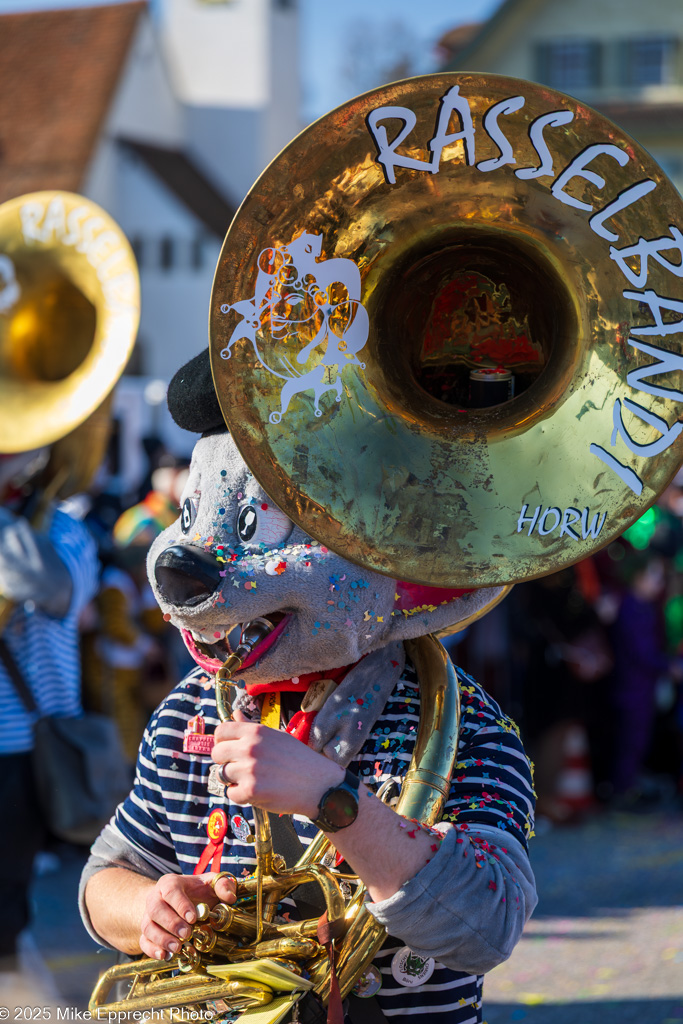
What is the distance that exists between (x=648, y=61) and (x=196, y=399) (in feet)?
74.6

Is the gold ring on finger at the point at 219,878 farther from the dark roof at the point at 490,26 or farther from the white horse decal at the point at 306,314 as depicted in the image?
the dark roof at the point at 490,26

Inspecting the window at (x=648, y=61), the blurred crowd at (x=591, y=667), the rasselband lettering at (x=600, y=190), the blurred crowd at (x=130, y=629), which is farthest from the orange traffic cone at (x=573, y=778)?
the window at (x=648, y=61)

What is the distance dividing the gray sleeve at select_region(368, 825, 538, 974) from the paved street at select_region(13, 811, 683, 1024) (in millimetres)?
1850

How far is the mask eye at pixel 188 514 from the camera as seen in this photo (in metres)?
1.76

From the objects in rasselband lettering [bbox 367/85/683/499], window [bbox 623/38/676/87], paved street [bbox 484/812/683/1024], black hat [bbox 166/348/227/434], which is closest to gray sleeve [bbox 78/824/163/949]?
black hat [bbox 166/348/227/434]

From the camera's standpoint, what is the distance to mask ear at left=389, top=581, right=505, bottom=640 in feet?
5.56

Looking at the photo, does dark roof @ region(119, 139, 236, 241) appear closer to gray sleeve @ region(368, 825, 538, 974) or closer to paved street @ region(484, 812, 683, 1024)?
paved street @ region(484, 812, 683, 1024)

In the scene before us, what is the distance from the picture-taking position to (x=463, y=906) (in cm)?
146

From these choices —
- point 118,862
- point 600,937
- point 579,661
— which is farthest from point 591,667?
point 118,862

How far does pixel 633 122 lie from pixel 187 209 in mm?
7930

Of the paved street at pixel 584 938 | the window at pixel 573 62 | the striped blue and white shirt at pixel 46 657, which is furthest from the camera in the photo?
the window at pixel 573 62

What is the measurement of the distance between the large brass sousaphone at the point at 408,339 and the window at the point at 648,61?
2244 cm

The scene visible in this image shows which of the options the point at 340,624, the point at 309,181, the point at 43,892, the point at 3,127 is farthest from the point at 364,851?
the point at 3,127

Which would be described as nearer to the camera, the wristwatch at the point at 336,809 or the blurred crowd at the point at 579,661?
the wristwatch at the point at 336,809
